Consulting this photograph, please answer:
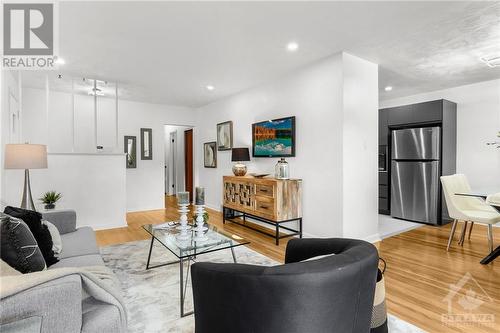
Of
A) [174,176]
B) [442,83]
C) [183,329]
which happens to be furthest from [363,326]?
[174,176]

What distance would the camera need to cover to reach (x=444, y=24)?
2.67 metres

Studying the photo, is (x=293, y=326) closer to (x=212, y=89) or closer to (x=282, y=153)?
(x=282, y=153)

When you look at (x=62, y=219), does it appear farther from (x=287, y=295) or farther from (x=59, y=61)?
(x=287, y=295)

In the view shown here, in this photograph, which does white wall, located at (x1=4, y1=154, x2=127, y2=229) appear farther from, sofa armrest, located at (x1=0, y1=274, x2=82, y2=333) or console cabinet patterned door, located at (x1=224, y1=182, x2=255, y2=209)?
sofa armrest, located at (x1=0, y1=274, x2=82, y2=333)

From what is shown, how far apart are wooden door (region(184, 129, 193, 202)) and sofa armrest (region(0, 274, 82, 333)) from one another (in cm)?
636

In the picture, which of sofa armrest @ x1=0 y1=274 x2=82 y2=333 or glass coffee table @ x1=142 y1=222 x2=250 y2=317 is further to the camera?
glass coffee table @ x1=142 y1=222 x2=250 y2=317

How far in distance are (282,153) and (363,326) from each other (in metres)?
3.15

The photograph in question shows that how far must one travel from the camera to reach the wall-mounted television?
13.4ft

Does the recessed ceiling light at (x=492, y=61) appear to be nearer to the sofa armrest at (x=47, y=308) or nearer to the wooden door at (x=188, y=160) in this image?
the sofa armrest at (x=47, y=308)

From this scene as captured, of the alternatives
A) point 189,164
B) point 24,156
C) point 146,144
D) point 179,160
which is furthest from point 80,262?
point 179,160

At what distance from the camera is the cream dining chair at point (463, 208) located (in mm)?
3104

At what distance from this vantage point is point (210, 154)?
644cm

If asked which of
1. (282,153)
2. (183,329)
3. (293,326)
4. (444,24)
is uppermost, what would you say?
(444,24)
